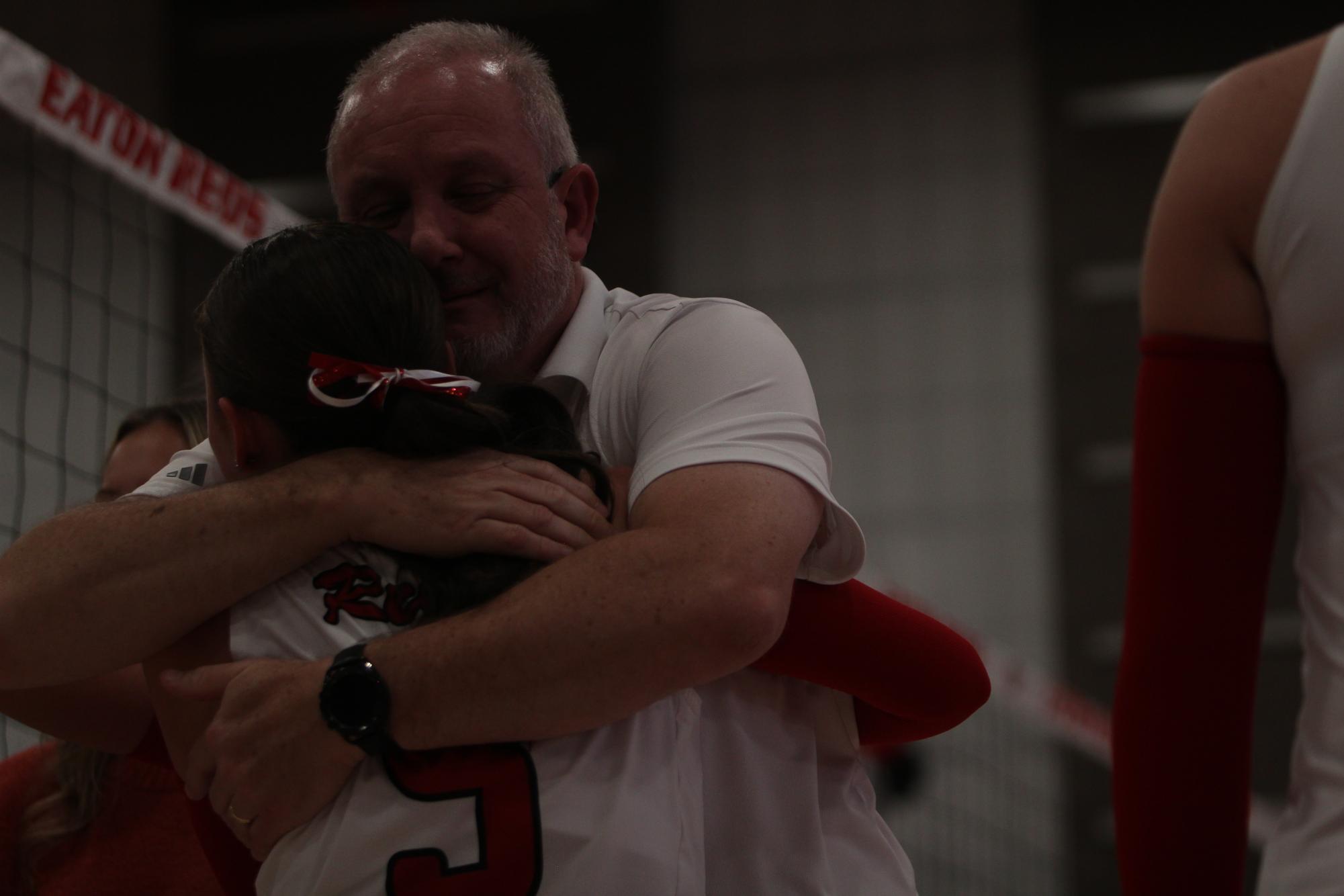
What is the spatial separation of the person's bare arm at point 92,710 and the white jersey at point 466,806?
46 cm

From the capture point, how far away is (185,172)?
10.1 feet

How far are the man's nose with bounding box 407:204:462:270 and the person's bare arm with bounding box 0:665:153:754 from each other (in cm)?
75

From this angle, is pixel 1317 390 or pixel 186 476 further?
pixel 186 476

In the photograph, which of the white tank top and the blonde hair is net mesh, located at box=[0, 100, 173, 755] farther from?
the white tank top

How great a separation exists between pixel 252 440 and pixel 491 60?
83cm

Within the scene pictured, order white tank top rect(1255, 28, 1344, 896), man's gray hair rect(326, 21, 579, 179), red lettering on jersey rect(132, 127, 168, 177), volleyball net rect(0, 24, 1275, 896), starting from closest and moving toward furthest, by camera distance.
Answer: white tank top rect(1255, 28, 1344, 896) → man's gray hair rect(326, 21, 579, 179) → red lettering on jersey rect(132, 127, 168, 177) → volleyball net rect(0, 24, 1275, 896)

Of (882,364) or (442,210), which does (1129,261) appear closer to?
(882,364)

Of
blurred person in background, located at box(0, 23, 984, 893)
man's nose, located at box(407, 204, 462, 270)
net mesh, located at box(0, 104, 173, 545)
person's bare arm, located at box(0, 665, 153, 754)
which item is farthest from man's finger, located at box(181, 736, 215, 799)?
A: net mesh, located at box(0, 104, 173, 545)

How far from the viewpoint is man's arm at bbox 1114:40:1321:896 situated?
1.21 metres

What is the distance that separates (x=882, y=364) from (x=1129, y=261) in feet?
6.50

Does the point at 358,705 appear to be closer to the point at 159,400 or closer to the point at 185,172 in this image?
the point at 159,400

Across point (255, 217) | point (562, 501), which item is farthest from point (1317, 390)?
point (255, 217)

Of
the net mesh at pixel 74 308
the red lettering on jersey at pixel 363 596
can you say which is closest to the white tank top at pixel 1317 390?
the red lettering on jersey at pixel 363 596

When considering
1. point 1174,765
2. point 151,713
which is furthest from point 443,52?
point 1174,765
